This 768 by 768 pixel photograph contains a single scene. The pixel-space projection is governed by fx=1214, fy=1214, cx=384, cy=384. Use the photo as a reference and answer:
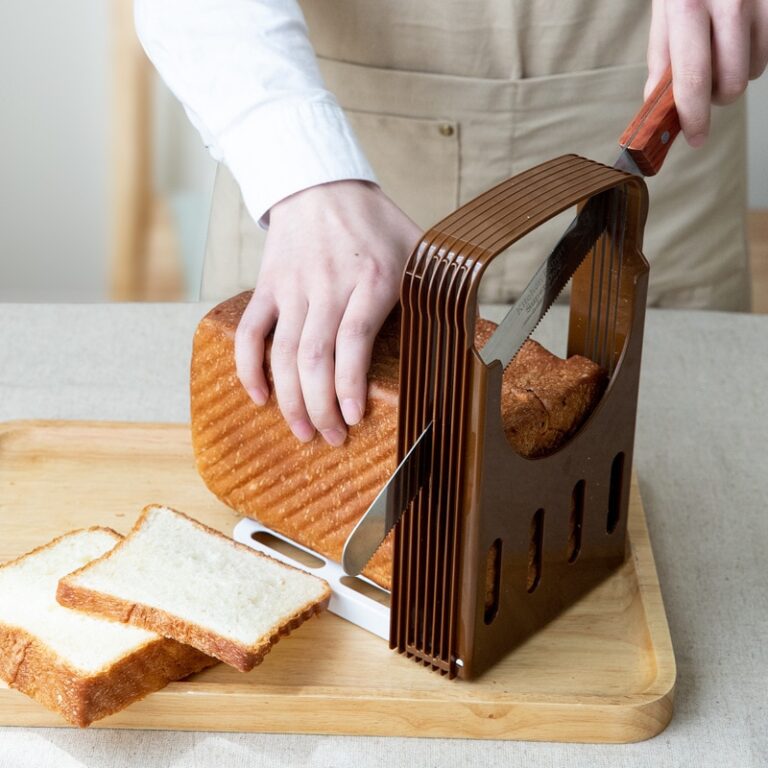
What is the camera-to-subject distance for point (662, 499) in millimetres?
1429

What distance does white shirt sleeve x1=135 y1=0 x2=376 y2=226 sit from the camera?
1.25 metres

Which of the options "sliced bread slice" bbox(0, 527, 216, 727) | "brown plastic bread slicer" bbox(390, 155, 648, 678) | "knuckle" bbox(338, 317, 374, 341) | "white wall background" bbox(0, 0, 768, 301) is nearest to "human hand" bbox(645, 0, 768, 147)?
"brown plastic bread slicer" bbox(390, 155, 648, 678)

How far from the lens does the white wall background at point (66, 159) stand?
12.2 ft

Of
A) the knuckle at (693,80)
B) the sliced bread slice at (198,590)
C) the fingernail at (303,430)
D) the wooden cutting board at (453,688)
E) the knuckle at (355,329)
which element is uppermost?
the knuckle at (693,80)

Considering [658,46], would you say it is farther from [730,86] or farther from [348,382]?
[348,382]

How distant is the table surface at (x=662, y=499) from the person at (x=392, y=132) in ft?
0.50

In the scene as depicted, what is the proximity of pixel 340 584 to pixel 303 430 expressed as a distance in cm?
16

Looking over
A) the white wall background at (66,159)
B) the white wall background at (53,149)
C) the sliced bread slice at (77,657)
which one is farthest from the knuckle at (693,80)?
the white wall background at (53,149)

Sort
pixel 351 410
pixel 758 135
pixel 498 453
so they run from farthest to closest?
pixel 758 135 → pixel 351 410 → pixel 498 453

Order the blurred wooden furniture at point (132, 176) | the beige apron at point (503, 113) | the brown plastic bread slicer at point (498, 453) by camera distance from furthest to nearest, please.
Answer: the blurred wooden furniture at point (132, 176) → the beige apron at point (503, 113) → the brown plastic bread slicer at point (498, 453)

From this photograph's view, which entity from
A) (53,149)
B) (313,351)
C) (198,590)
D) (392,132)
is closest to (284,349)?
(313,351)

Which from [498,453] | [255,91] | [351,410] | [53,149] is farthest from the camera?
[53,149]

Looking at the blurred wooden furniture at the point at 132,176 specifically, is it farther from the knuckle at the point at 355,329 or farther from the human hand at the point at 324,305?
the knuckle at the point at 355,329

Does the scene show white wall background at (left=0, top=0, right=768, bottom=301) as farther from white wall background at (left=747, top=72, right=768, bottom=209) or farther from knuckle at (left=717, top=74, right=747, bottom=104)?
knuckle at (left=717, top=74, right=747, bottom=104)
